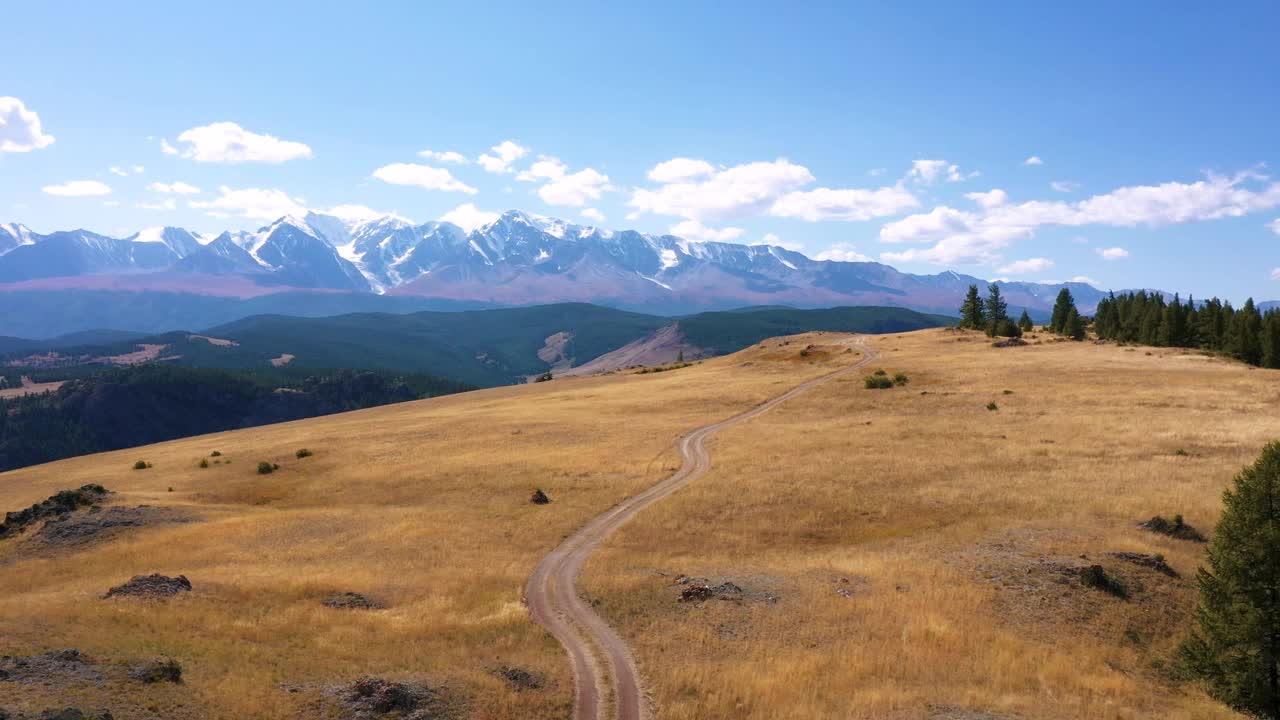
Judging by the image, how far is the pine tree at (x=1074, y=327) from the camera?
145 meters

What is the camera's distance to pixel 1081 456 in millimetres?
56969

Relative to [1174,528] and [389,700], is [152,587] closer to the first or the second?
[389,700]

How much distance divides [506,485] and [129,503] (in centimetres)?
2859

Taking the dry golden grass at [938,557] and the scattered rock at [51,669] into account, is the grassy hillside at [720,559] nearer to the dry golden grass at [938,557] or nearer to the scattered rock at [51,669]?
the dry golden grass at [938,557]

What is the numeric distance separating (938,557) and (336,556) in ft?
114

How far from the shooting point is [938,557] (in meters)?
38.4

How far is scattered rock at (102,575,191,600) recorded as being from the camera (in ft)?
103

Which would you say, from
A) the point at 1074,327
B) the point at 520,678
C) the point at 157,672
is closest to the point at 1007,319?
the point at 1074,327

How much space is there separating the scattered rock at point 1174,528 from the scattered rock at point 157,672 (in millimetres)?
46890

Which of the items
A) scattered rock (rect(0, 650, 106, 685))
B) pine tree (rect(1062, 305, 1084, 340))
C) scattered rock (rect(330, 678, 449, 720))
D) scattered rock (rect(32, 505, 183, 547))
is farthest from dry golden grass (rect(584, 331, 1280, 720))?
pine tree (rect(1062, 305, 1084, 340))

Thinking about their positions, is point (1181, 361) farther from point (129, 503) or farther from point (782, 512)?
point (129, 503)

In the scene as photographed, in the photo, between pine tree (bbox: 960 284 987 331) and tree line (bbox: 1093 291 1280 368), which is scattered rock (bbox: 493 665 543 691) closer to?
tree line (bbox: 1093 291 1280 368)

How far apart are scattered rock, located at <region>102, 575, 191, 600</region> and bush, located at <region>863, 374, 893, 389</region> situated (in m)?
81.6

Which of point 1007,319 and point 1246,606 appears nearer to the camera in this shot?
point 1246,606
